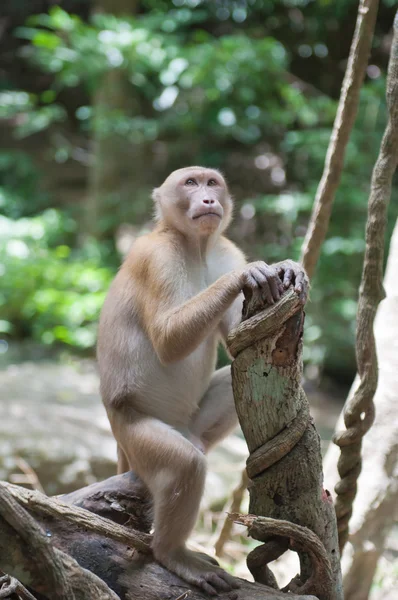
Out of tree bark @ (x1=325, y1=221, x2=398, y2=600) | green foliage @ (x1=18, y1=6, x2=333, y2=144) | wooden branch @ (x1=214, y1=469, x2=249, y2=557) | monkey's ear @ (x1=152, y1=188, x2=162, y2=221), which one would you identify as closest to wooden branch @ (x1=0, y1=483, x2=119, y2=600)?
monkey's ear @ (x1=152, y1=188, x2=162, y2=221)

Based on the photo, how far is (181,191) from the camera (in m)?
3.31

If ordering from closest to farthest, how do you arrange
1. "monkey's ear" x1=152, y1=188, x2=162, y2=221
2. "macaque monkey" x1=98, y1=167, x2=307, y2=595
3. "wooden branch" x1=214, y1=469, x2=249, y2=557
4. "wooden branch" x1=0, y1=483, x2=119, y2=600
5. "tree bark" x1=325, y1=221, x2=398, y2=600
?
"wooden branch" x1=0, y1=483, x2=119, y2=600 → "macaque monkey" x1=98, y1=167, x2=307, y2=595 → "monkey's ear" x1=152, y1=188, x2=162, y2=221 → "tree bark" x1=325, y1=221, x2=398, y2=600 → "wooden branch" x1=214, y1=469, x2=249, y2=557

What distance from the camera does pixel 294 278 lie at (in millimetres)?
2336

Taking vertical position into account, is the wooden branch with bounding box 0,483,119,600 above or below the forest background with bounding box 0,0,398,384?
below

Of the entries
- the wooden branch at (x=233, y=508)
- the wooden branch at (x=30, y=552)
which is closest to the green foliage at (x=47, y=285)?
the wooden branch at (x=233, y=508)

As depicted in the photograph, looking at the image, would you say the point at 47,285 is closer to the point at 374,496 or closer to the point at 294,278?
the point at 374,496

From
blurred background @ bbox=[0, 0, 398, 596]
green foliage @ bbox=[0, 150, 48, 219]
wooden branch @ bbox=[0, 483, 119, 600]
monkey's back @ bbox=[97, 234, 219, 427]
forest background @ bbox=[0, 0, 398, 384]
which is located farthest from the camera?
green foliage @ bbox=[0, 150, 48, 219]

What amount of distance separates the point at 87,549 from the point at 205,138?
9.33 metres

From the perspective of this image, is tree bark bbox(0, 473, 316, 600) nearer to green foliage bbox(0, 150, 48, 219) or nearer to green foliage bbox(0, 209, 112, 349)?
green foliage bbox(0, 209, 112, 349)

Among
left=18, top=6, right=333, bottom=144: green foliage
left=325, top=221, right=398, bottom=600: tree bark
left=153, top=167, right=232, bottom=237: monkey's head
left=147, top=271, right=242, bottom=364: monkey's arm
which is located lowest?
left=325, top=221, right=398, bottom=600: tree bark

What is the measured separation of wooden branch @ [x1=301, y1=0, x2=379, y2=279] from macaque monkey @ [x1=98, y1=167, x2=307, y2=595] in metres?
0.48

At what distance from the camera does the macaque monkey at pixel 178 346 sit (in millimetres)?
2504

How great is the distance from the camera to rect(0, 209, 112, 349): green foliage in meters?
10.1

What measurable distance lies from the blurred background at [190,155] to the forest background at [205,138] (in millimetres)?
24
